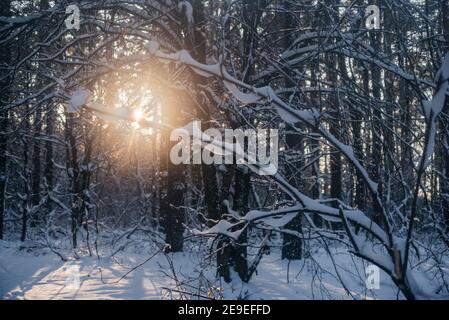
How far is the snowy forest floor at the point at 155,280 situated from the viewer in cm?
577

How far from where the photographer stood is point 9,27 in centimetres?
594

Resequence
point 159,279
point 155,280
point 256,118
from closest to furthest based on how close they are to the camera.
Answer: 1. point 256,118
2. point 155,280
3. point 159,279

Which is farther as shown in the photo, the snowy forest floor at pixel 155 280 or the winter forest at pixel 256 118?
the snowy forest floor at pixel 155 280

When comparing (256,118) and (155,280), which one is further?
(155,280)

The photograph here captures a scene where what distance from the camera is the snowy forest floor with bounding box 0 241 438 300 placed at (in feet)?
18.9

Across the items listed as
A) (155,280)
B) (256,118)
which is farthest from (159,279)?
(256,118)

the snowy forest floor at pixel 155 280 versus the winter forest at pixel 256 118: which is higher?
the winter forest at pixel 256 118

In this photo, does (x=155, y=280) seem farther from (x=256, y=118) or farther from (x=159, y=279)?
(x=256, y=118)

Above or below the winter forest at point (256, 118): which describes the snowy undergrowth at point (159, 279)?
below

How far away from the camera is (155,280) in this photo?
734 cm

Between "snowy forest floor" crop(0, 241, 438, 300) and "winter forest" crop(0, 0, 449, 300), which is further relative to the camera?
"snowy forest floor" crop(0, 241, 438, 300)

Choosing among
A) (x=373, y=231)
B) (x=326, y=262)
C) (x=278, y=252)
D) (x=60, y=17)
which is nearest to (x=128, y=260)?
(x=278, y=252)
